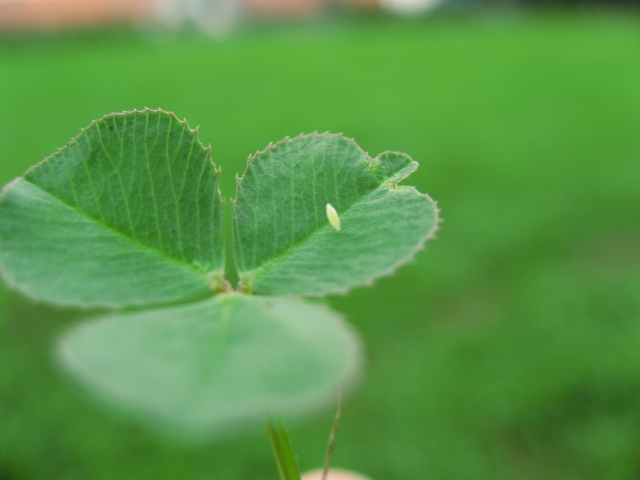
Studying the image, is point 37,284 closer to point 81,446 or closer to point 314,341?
point 314,341

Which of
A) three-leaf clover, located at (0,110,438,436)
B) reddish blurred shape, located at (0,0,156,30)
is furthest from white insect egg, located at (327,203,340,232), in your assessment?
reddish blurred shape, located at (0,0,156,30)

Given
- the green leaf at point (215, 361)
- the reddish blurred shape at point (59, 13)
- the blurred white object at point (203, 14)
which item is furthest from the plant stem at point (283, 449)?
the blurred white object at point (203, 14)

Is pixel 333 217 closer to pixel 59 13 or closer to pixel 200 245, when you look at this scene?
pixel 200 245

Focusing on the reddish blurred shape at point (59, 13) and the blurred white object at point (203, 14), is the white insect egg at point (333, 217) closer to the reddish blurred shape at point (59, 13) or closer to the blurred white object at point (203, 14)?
the reddish blurred shape at point (59, 13)

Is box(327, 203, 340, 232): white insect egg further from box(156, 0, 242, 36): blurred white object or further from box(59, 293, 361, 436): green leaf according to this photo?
box(156, 0, 242, 36): blurred white object

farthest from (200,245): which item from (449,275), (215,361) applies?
(449,275)
